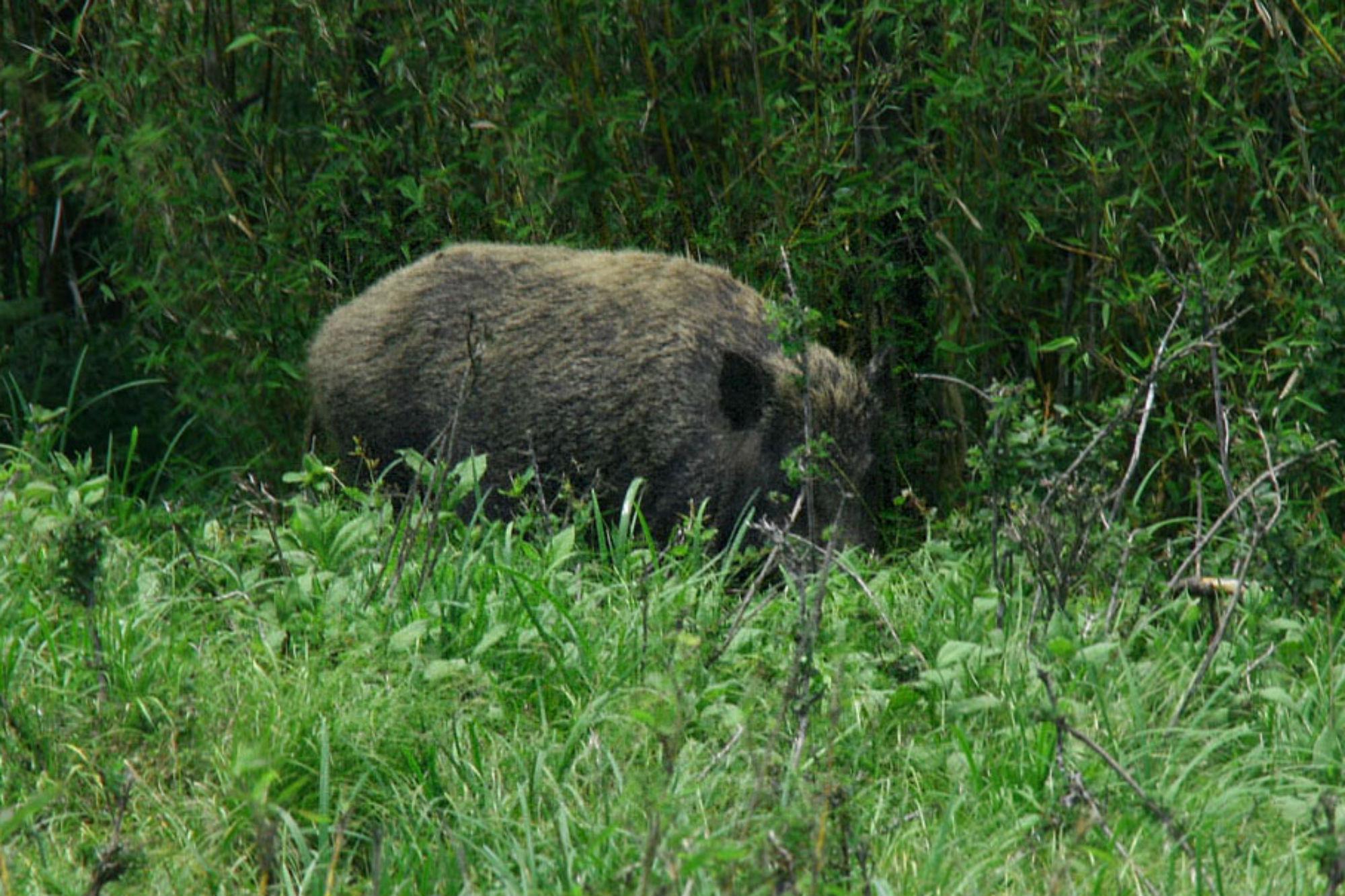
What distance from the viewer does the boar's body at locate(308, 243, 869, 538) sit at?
215 inches

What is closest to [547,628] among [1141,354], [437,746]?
[437,746]

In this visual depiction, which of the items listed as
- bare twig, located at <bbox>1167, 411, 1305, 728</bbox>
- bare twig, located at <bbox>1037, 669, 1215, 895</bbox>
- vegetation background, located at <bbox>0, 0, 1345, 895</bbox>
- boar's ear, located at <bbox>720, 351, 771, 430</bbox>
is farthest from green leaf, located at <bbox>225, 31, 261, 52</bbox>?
bare twig, located at <bbox>1037, 669, 1215, 895</bbox>

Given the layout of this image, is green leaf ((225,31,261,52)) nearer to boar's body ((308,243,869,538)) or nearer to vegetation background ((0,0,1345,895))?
vegetation background ((0,0,1345,895))

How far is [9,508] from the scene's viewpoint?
459cm

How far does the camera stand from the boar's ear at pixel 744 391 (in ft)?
18.1

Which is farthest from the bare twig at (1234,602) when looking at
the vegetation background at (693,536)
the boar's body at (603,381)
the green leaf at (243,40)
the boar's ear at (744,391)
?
the green leaf at (243,40)

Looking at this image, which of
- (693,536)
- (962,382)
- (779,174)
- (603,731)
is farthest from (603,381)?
(603,731)

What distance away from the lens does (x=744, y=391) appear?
5.55m

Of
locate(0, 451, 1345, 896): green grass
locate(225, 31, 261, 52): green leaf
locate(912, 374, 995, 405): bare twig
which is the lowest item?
locate(0, 451, 1345, 896): green grass

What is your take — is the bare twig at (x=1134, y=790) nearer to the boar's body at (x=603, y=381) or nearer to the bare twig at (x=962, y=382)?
the bare twig at (x=962, y=382)

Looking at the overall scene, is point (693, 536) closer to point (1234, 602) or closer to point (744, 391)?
point (744, 391)

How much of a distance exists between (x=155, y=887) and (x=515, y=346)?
8.96 feet

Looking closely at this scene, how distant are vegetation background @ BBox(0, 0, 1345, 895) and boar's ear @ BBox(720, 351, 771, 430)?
541mm

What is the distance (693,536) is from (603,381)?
0.78m
